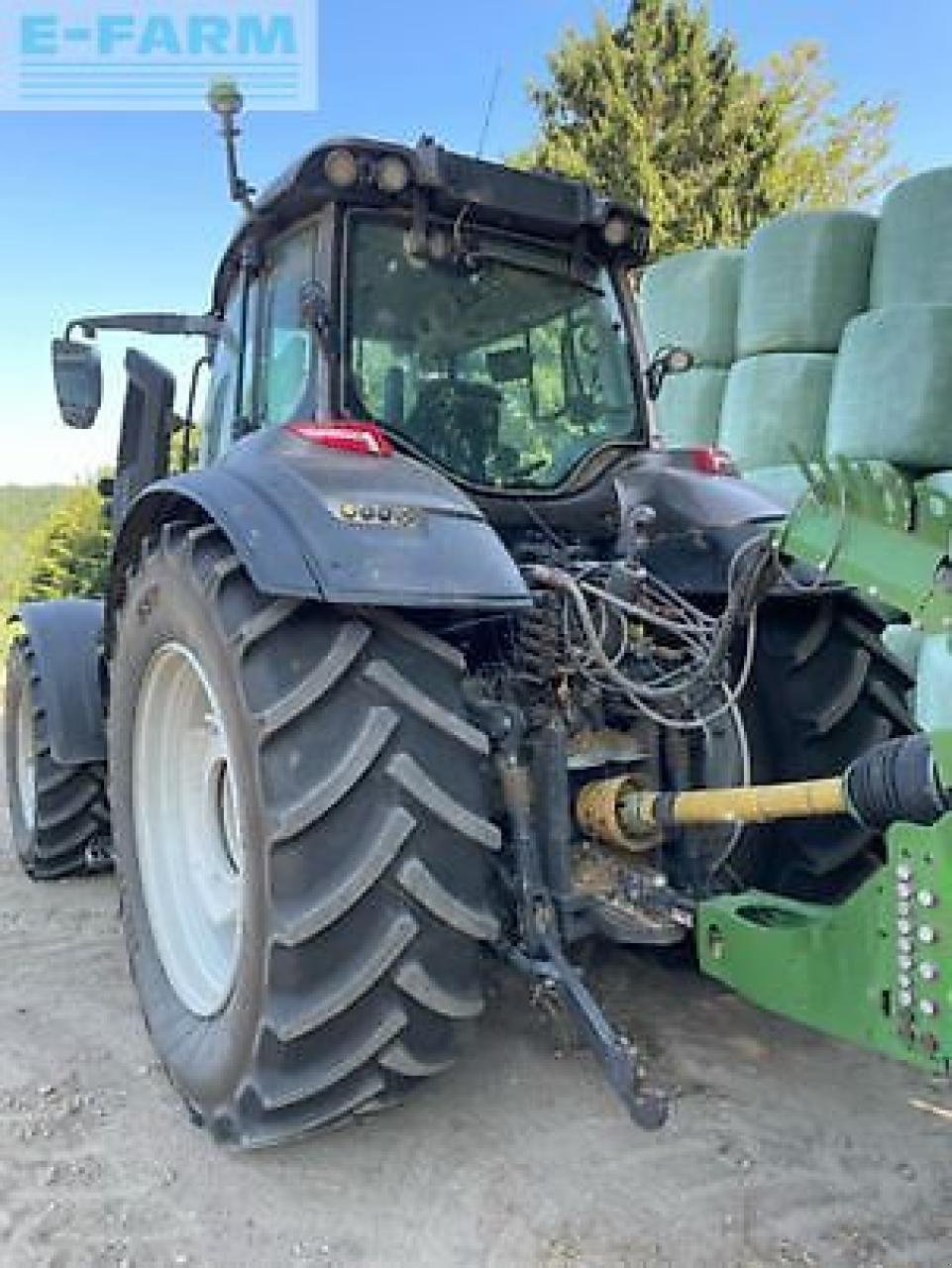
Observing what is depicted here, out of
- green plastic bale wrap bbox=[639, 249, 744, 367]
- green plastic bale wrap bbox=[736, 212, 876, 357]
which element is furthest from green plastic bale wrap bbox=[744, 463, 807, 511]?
green plastic bale wrap bbox=[639, 249, 744, 367]

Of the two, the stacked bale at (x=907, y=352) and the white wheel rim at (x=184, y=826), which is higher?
the stacked bale at (x=907, y=352)

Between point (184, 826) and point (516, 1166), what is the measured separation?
1.16 meters

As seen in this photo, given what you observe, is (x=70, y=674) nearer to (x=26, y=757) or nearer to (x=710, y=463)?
(x=26, y=757)

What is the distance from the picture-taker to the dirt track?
207 cm

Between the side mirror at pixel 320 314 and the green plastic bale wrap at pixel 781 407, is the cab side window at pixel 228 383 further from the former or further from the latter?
the green plastic bale wrap at pixel 781 407

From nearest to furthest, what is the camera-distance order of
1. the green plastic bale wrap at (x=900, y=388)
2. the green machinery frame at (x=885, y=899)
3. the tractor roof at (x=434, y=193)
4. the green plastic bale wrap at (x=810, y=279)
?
1. the green machinery frame at (x=885, y=899)
2. the tractor roof at (x=434, y=193)
3. the green plastic bale wrap at (x=900, y=388)
4. the green plastic bale wrap at (x=810, y=279)

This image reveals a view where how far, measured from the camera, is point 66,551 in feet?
59.2

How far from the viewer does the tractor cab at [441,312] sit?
274 cm

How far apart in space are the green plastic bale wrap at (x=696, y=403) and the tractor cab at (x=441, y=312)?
4.66 meters

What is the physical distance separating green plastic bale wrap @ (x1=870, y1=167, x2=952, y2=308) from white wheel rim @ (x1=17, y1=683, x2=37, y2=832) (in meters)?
4.73

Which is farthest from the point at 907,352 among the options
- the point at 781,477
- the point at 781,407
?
the point at 781,407

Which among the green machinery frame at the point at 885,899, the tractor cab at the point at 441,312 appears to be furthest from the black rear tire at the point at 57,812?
the green machinery frame at the point at 885,899

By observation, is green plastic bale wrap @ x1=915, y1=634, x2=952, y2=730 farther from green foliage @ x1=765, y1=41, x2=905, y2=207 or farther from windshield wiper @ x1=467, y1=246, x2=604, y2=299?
green foliage @ x1=765, y1=41, x2=905, y2=207

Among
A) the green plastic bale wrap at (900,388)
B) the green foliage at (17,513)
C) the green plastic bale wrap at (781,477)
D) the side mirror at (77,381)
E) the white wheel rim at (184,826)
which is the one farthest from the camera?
the green foliage at (17,513)
